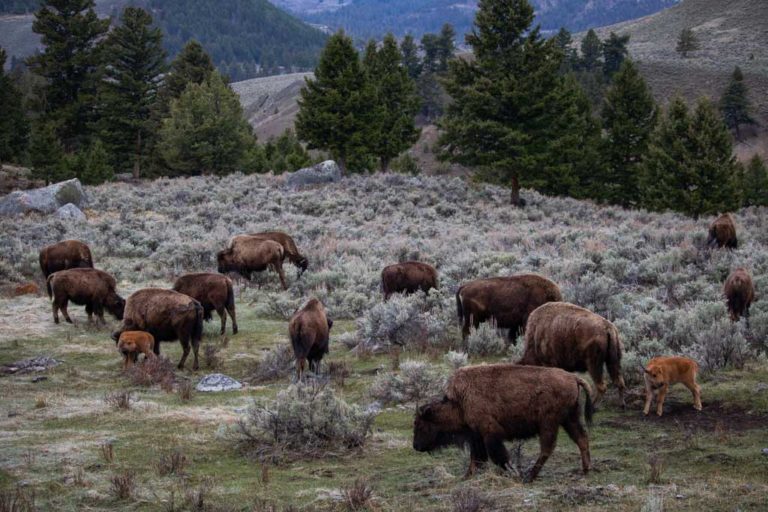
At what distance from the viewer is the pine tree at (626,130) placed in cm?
4900

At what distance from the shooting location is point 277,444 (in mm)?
8211

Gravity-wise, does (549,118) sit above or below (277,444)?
above

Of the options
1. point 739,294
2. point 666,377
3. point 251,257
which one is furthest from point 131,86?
point 666,377

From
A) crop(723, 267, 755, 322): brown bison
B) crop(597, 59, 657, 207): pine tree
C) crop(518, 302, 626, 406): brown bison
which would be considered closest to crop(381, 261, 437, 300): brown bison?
crop(723, 267, 755, 322): brown bison

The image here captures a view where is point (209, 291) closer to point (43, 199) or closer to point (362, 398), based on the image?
point (362, 398)

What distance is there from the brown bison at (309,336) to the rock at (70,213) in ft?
74.9

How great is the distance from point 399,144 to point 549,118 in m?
12.9

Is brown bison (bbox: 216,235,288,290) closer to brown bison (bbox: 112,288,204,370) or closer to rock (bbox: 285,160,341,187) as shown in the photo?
brown bison (bbox: 112,288,204,370)

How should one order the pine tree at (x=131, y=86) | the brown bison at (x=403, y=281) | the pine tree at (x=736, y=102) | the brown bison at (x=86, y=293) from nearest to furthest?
the brown bison at (x=86, y=293)
the brown bison at (x=403, y=281)
the pine tree at (x=131, y=86)
the pine tree at (x=736, y=102)

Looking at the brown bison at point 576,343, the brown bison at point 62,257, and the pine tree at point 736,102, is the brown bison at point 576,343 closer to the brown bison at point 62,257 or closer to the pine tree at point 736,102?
the brown bison at point 62,257

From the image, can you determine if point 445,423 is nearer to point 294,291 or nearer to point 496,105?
point 294,291

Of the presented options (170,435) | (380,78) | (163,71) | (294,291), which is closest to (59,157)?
(163,71)

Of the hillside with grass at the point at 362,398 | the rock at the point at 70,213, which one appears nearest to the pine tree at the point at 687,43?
the hillside with grass at the point at 362,398

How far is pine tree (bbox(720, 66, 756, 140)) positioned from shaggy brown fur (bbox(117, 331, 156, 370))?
91.0 m
